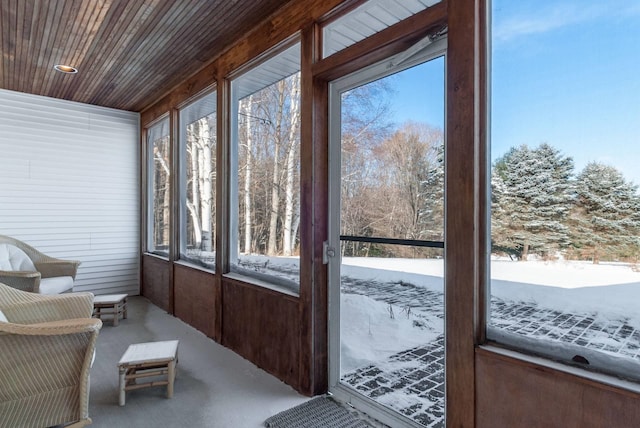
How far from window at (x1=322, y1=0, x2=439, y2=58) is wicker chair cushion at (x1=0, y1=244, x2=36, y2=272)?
4120 mm

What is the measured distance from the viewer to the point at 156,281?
4973 mm

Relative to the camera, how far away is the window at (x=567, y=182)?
1.29 meters

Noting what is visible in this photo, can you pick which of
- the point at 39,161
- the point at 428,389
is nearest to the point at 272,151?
the point at 428,389

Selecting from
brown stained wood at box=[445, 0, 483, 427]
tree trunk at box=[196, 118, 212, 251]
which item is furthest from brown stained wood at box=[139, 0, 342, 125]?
brown stained wood at box=[445, 0, 483, 427]

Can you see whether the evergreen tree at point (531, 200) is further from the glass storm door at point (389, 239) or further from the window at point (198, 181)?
the window at point (198, 181)

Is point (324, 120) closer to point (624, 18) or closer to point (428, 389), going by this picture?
point (624, 18)

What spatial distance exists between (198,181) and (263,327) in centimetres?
211

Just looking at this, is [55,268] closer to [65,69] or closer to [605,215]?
[65,69]

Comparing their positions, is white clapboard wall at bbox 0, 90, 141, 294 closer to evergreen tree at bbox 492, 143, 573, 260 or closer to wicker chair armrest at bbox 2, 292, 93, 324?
wicker chair armrest at bbox 2, 292, 93, 324

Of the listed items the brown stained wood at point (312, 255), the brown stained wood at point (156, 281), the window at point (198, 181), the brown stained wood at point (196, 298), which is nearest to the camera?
the brown stained wood at point (312, 255)

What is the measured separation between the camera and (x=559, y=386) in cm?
136

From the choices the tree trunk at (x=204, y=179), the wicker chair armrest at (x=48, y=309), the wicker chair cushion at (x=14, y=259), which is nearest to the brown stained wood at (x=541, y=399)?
the wicker chair armrest at (x=48, y=309)

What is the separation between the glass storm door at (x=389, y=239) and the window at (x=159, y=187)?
3.03 metres

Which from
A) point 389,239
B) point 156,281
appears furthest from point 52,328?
point 156,281
